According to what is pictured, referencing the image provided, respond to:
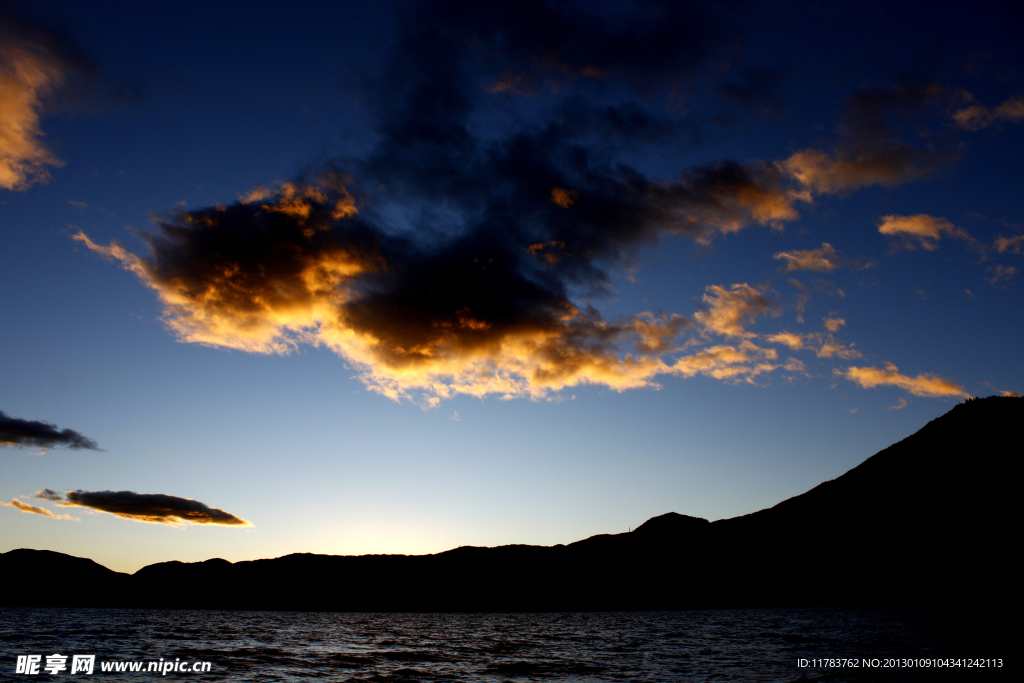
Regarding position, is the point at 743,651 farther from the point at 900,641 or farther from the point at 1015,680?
the point at 1015,680

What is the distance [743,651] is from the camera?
1766 inches

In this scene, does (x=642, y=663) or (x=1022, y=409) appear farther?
(x=1022, y=409)

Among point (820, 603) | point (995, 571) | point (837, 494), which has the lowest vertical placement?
point (820, 603)

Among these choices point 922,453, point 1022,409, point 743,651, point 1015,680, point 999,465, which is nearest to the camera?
point 1015,680

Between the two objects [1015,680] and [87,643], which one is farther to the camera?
[87,643]

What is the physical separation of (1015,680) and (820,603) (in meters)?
154

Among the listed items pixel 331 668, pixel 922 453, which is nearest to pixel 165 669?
pixel 331 668

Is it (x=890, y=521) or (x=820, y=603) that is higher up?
(x=890, y=521)

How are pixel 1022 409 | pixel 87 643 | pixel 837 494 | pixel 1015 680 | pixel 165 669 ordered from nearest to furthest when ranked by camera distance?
1. pixel 1015 680
2. pixel 165 669
3. pixel 87 643
4. pixel 1022 409
5. pixel 837 494

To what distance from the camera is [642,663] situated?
131ft

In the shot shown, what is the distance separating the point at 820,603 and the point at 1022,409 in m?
85.6

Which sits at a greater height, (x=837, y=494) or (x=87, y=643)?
(x=837, y=494)

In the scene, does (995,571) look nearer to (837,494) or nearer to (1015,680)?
(837,494)

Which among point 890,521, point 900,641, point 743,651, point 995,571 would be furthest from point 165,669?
point 890,521
